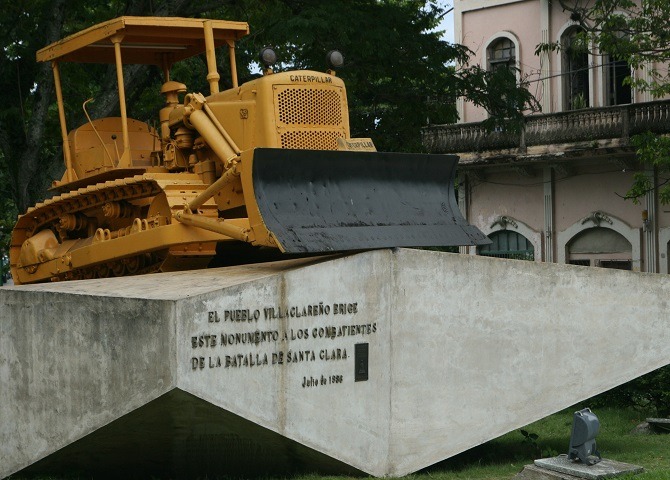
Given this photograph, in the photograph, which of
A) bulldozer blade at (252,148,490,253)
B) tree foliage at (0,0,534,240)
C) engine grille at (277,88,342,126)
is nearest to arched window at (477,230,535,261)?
tree foliage at (0,0,534,240)

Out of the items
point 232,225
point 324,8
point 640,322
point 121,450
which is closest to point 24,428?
point 121,450

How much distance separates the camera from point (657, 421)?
12.8m

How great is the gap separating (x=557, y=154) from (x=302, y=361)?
2131 centimetres

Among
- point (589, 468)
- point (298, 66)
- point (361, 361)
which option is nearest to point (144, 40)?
point (298, 66)

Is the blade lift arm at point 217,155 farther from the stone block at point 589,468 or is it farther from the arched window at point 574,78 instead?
the arched window at point 574,78

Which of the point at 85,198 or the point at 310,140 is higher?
the point at 310,140

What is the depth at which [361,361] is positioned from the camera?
1063 centimetres

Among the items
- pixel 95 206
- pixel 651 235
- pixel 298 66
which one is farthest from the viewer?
pixel 651 235

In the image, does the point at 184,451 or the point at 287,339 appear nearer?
the point at 287,339

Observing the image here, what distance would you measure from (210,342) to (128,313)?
0.65m

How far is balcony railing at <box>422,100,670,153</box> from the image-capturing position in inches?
1142

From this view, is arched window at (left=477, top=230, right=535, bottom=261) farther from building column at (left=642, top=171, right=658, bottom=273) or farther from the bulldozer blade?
the bulldozer blade

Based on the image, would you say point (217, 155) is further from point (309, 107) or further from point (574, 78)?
point (574, 78)

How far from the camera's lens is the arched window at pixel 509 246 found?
3256 centimetres
